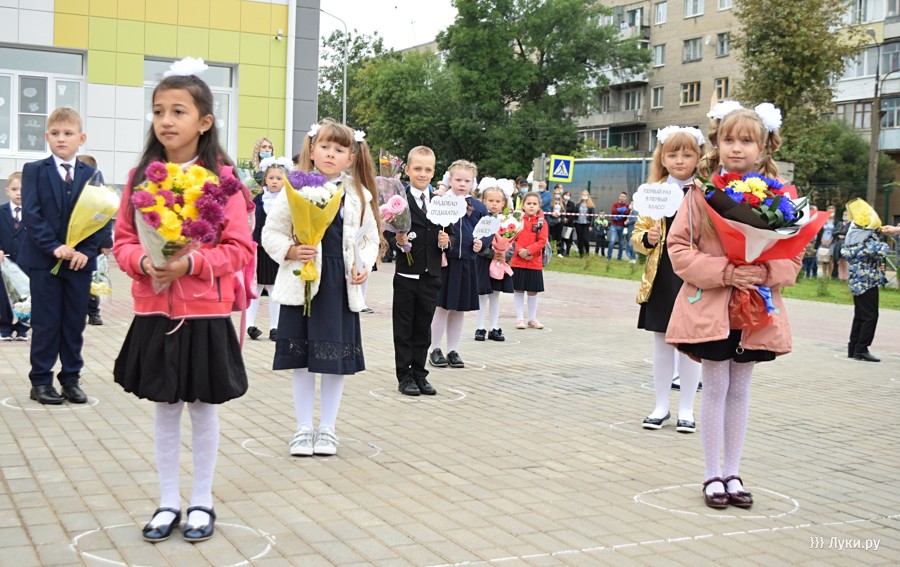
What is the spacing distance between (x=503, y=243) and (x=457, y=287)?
2.92 metres

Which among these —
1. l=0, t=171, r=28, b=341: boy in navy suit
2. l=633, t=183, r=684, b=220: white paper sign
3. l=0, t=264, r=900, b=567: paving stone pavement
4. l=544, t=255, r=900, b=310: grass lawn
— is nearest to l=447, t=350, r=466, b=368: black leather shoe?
l=0, t=264, r=900, b=567: paving stone pavement

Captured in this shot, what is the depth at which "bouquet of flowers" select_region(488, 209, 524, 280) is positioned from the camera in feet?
41.3

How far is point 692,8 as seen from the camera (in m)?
67.2

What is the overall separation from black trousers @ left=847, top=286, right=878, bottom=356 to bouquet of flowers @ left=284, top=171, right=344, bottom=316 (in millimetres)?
7846

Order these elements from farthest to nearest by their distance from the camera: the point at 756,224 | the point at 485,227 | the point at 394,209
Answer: the point at 485,227, the point at 394,209, the point at 756,224

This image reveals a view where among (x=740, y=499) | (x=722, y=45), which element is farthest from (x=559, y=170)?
(x=722, y=45)

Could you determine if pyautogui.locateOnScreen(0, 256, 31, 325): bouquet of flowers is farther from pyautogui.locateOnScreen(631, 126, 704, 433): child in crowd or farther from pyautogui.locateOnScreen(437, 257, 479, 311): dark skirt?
pyautogui.locateOnScreen(631, 126, 704, 433): child in crowd

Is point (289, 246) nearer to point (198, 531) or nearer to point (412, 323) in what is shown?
point (198, 531)

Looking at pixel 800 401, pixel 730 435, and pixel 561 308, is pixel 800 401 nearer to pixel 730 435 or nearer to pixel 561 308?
pixel 730 435

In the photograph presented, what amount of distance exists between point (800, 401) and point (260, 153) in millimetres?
7080

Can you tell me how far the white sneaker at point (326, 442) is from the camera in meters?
6.14

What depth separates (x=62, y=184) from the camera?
7457mm

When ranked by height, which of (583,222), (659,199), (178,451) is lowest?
(178,451)

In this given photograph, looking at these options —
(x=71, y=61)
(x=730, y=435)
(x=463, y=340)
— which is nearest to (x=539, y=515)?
(x=730, y=435)
